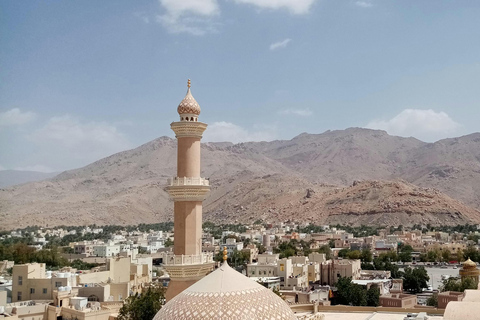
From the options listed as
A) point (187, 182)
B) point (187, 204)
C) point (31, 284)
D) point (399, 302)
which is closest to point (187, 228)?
point (187, 204)

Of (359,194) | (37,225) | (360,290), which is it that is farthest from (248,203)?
(360,290)

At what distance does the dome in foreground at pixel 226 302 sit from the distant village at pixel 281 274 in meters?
4.20

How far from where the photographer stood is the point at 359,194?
91.4m

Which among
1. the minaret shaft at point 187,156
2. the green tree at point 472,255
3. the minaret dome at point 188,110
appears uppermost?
the minaret dome at point 188,110

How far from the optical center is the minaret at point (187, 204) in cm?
1207

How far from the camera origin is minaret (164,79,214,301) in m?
12.1

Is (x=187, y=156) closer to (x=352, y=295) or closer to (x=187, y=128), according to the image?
(x=187, y=128)

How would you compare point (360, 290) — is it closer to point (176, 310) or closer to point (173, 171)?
point (176, 310)

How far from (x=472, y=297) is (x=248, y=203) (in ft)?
313

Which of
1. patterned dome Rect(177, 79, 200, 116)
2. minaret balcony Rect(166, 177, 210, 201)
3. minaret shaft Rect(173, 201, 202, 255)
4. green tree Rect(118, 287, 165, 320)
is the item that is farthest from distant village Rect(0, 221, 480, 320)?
patterned dome Rect(177, 79, 200, 116)

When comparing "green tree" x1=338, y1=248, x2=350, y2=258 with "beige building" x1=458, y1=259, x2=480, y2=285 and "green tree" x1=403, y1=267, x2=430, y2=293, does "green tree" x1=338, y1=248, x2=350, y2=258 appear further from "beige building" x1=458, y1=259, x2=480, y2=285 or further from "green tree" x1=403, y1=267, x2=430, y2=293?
"beige building" x1=458, y1=259, x2=480, y2=285

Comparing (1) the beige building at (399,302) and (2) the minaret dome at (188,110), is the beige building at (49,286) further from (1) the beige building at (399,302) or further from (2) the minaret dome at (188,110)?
(2) the minaret dome at (188,110)

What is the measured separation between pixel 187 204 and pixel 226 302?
511 centimetres

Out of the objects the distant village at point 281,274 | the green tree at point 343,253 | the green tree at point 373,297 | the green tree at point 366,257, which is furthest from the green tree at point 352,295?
the green tree at point 343,253
